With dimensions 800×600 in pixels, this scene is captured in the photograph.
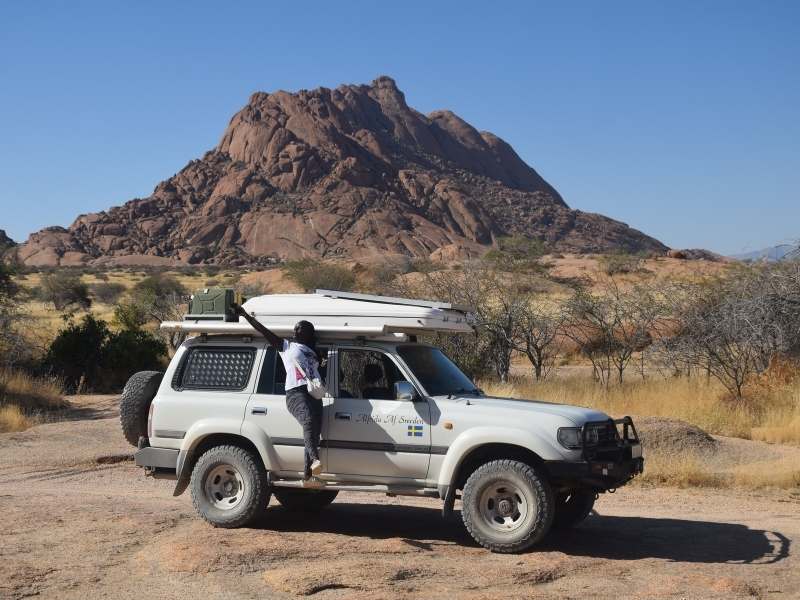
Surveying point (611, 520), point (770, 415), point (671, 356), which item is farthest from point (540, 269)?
point (611, 520)

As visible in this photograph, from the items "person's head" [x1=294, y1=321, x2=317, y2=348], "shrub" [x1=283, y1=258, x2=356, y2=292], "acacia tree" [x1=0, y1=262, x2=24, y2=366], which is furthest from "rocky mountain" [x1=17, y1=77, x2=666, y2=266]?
"person's head" [x1=294, y1=321, x2=317, y2=348]

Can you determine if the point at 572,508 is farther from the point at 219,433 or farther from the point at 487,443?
the point at 219,433

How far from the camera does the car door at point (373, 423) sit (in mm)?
8367

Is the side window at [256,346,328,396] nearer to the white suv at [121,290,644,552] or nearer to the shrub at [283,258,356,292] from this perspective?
the white suv at [121,290,644,552]

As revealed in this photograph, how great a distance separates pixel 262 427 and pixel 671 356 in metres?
13.4

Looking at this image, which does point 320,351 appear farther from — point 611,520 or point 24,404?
point 24,404

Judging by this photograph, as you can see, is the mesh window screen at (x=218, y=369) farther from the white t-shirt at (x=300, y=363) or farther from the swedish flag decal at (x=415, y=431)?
the swedish flag decal at (x=415, y=431)

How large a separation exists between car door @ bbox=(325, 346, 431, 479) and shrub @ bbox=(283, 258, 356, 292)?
29.8 metres

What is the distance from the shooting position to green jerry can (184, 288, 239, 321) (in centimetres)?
902

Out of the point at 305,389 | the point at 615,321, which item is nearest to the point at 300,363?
the point at 305,389

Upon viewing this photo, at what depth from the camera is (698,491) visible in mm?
11867

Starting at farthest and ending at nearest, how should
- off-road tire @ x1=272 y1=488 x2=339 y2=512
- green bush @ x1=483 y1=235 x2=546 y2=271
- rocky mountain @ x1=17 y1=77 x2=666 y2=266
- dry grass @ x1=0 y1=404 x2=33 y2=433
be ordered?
rocky mountain @ x1=17 y1=77 x2=666 y2=266 → green bush @ x1=483 y1=235 x2=546 y2=271 → dry grass @ x1=0 y1=404 x2=33 y2=433 → off-road tire @ x1=272 y1=488 x2=339 y2=512

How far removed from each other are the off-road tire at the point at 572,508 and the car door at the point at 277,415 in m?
2.38

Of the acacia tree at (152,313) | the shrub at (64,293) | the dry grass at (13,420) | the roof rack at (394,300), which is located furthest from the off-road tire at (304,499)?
the shrub at (64,293)
